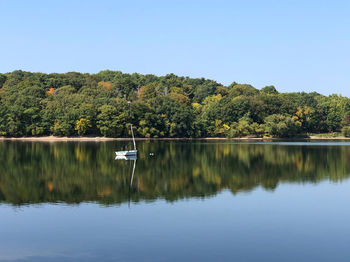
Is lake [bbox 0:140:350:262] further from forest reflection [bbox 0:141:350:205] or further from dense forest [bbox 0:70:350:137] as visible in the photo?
dense forest [bbox 0:70:350:137]

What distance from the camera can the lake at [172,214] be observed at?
70.5 ft

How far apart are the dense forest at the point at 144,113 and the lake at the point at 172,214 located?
79.9 m

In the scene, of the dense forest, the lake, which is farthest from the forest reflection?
the dense forest

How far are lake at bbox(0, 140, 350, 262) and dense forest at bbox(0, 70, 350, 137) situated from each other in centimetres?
7989

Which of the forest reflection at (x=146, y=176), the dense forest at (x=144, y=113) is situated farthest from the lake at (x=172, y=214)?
the dense forest at (x=144, y=113)

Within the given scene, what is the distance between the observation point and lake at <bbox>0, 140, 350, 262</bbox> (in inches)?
846

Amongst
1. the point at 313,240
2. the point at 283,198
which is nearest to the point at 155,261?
the point at 313,240

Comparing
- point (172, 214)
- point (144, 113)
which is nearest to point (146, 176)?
point (172, 214)

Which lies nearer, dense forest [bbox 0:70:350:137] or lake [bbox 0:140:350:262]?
lake [bbox 0:140:350:262]

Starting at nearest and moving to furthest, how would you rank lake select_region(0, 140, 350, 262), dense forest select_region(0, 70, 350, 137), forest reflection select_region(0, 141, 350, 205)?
lake select_region(0, 140, 350, 262) < forest reflection select_region(0, 141, 350, 205) < dense forest select_region(0, 70, 350, 137)

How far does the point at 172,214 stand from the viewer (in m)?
29.1

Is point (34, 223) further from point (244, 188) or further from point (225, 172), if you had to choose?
point (225, 172)

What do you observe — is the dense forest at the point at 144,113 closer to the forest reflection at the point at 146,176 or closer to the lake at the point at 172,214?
the forest reflection at the point at 146,176

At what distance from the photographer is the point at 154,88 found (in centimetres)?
18600
